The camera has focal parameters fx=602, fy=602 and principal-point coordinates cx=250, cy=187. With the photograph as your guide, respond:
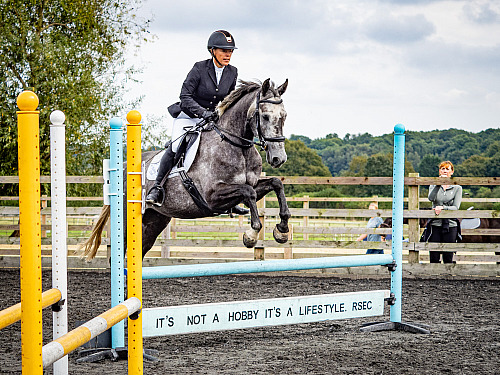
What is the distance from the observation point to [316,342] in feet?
14.1

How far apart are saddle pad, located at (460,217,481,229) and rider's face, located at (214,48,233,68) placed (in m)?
5.63

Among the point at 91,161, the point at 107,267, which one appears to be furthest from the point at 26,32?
the point at 107,267

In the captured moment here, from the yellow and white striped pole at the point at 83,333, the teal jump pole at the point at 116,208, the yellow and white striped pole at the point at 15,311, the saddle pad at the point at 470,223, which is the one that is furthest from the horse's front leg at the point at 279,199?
the saddle pad at the point at 470,223

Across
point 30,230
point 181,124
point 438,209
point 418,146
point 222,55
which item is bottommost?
point 438,209

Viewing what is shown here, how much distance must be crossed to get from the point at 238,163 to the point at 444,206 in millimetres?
4361

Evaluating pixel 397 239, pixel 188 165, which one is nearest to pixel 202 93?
pixel 188 165

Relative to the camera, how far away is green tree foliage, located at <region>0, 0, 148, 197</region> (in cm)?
1137

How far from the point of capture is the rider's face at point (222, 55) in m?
4.14

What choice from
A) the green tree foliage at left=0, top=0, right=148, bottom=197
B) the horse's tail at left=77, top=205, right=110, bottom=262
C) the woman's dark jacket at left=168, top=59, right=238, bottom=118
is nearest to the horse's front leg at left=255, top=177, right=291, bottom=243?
the woman's dark jacket at left=168, top=59, right=238, bottom=118

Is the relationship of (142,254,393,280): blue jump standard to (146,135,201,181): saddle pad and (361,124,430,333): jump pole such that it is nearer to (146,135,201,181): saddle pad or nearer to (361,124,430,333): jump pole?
(361,124,430,333): jump pole

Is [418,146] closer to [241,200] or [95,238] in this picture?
[95,238]

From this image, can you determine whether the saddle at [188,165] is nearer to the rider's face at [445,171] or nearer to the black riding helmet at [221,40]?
the black riding helmet at [221,40]

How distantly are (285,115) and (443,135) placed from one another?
923 inches

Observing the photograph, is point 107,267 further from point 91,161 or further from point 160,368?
point 160,368
